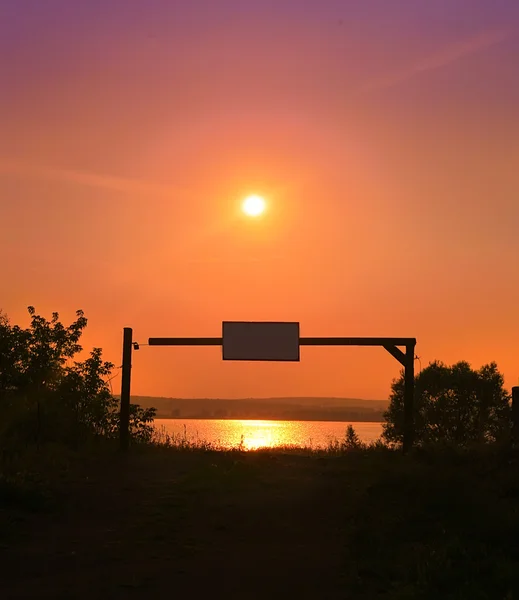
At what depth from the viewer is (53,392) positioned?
24.7 meters

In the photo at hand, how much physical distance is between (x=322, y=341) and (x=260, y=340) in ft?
6.79

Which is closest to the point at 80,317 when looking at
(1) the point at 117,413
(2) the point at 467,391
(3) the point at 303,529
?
(1) the point at 117,413

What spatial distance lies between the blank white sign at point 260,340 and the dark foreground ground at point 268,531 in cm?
590

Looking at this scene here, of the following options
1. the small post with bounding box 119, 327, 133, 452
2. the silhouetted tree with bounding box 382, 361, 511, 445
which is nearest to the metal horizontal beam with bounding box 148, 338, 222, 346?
the small post with bounding box 119, 327, 133, 452

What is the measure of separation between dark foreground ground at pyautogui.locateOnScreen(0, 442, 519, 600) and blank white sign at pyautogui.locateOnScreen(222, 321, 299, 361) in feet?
19.4

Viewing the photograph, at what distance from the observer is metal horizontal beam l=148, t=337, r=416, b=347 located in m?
21.8

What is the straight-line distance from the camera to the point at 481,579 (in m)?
8.10

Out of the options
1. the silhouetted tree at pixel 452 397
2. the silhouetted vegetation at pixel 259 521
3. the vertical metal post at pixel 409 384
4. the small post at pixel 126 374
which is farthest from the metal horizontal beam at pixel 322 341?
the silhouetted tree at pixel 452 397

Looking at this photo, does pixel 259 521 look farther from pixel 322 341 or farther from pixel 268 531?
pixel 322 341

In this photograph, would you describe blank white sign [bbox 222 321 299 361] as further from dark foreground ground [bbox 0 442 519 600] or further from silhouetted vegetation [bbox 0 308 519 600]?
dark foreground ground [bbox 0 442 519 600]

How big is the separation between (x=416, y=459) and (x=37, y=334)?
609 inches

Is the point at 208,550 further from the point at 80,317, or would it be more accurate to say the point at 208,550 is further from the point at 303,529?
the point at 80,317

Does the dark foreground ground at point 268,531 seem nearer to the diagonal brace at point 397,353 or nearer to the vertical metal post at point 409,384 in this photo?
the vertical metal post at point 409,384

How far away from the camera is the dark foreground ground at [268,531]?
27.3 ft
